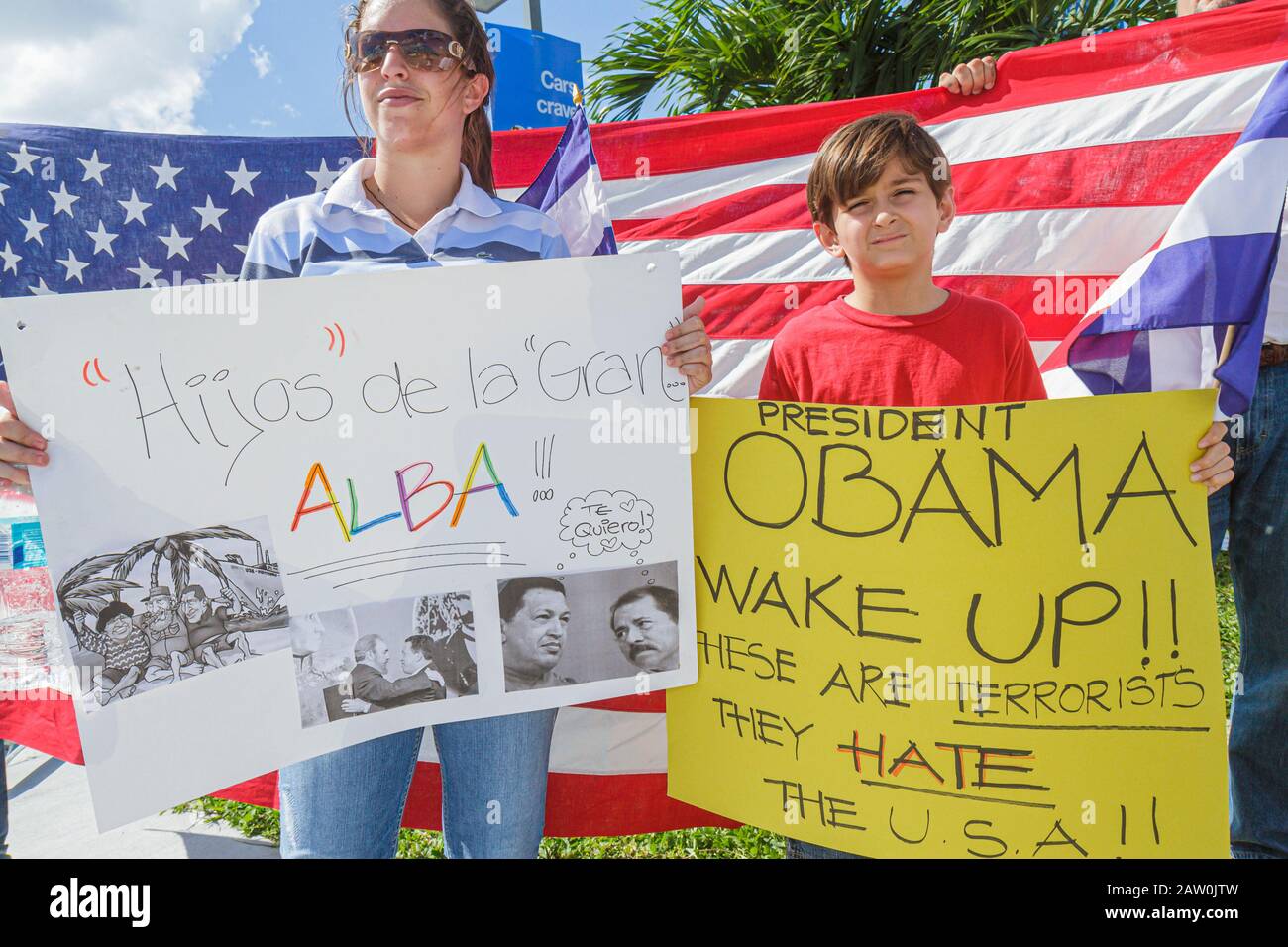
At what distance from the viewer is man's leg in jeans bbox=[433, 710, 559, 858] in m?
1.44

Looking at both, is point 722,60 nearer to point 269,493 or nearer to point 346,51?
point 346,51

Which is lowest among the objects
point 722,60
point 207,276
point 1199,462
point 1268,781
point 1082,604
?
point 1268,781

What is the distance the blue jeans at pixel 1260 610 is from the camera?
5.90ft

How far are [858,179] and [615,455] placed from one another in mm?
774

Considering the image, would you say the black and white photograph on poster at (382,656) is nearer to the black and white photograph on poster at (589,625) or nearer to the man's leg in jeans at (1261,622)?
the black and white photograph on poster at (589,625)

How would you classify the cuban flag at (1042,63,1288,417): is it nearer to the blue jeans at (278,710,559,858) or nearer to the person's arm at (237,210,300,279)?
the blue jeans at (278,710,559,858)

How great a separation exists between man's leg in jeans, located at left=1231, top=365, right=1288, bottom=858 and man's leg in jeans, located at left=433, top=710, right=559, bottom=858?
1.70m

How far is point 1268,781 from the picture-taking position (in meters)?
1.90

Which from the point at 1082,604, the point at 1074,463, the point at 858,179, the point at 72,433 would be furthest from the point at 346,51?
the point at 1082,604

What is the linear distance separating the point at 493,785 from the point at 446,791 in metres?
0.13

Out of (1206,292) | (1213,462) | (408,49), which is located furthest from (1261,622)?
(408,49)

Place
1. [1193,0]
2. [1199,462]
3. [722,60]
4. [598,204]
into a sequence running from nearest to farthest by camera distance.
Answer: [1199,462]
[598,204]
[1193,0]
[722,60]

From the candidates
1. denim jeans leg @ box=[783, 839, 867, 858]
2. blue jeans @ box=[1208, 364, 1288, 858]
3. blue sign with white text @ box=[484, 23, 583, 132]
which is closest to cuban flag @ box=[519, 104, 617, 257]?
denim jeans leg @ box=[783, 839, 867, 858]

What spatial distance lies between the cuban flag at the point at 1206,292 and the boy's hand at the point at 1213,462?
61 mm
